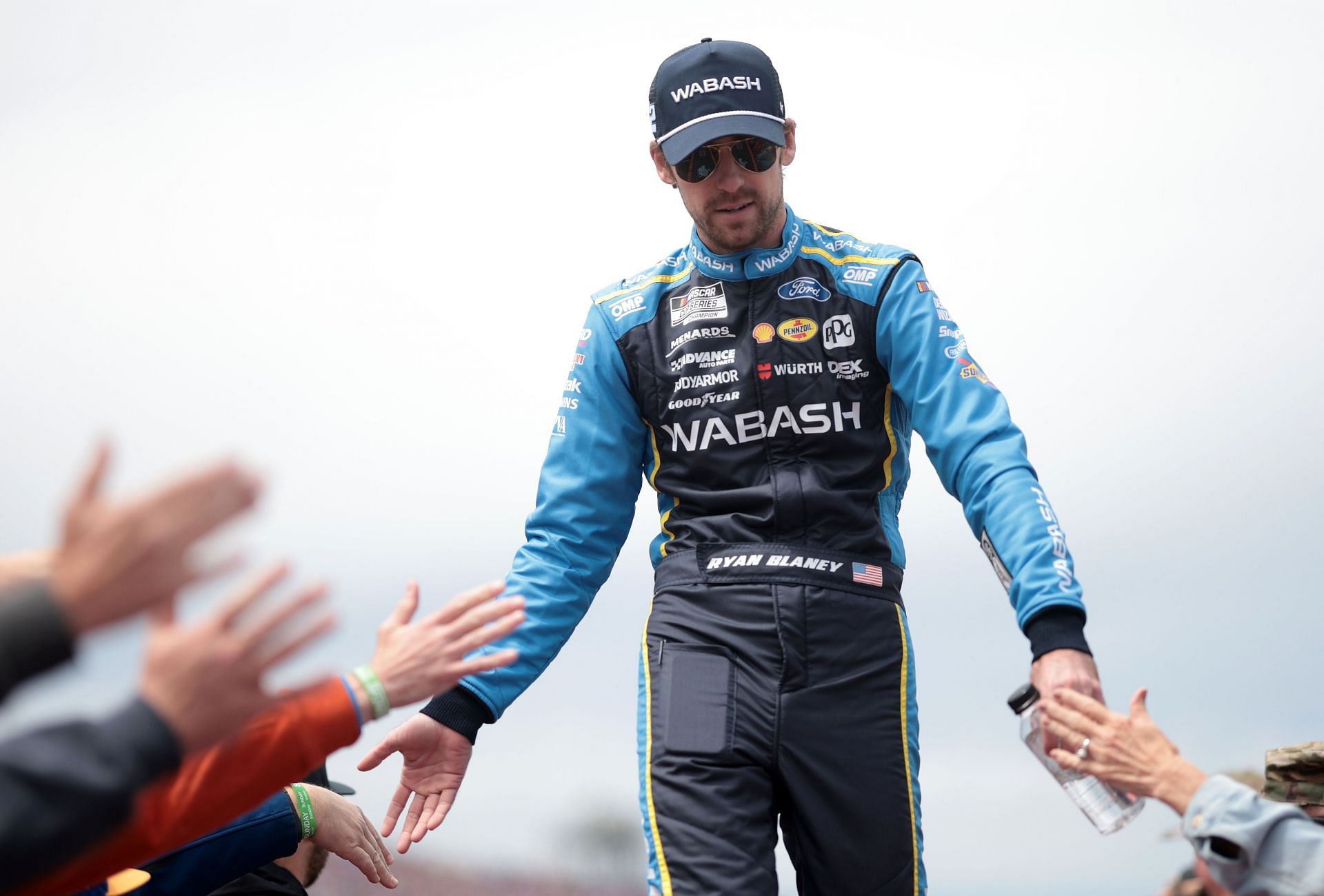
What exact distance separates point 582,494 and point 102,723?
216 cm

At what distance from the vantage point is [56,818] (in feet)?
6.49

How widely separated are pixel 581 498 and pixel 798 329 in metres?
0.75

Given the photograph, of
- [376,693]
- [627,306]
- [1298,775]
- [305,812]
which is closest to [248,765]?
[376,693]

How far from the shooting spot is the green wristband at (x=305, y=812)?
3.98m

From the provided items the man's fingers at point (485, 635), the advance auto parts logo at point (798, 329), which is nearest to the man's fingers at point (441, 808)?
the man's fingers at point (485, 635)

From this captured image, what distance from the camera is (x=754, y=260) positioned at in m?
4.08

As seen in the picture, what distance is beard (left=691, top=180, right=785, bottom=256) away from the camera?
4035mm

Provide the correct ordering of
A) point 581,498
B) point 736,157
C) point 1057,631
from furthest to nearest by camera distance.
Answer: point 581,498 < point 736,157 < point 1057,631

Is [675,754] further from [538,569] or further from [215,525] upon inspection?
[215,525]

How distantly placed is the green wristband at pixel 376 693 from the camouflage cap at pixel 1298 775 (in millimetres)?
3595

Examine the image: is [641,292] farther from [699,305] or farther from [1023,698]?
[1023,698]

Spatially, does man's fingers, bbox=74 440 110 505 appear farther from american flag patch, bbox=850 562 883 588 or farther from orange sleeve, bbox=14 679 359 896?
american flag patch, bbox=850 562 883 588

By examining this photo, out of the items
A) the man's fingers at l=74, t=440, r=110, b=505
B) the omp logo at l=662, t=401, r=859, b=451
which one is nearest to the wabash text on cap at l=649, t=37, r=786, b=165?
the omp logo at l=662, t=401, r=859, b=451

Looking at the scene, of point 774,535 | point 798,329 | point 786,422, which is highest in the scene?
point 798,329
